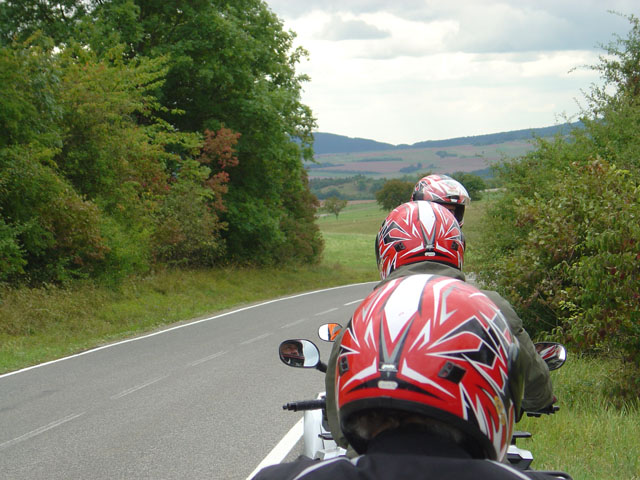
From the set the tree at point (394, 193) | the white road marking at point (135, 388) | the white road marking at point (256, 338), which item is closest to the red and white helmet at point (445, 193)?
the white road marking at point (135, 388)

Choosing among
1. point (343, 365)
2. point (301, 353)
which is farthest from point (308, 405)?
point (343, 365)

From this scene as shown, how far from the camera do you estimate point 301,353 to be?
3.14 m

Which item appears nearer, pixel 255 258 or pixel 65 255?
pixel 65 255

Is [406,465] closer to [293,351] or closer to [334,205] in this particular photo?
[293,351]

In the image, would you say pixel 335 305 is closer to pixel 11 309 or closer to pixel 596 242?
pixel 11 309

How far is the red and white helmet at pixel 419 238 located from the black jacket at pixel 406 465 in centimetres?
182

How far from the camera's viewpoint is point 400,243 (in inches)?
143

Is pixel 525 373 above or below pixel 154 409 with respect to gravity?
above

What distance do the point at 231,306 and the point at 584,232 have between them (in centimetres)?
1290

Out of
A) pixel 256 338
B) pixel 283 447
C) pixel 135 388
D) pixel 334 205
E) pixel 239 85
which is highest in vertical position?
pixel 239 85

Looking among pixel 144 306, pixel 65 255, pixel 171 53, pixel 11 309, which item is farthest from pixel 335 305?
pixel 171 53

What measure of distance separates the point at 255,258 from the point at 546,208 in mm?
20950

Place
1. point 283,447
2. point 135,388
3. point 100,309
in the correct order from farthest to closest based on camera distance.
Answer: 1. point 100,309
2. point 135,388
3. point 283,447

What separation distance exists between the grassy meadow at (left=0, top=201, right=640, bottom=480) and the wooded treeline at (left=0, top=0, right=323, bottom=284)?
0.93m
